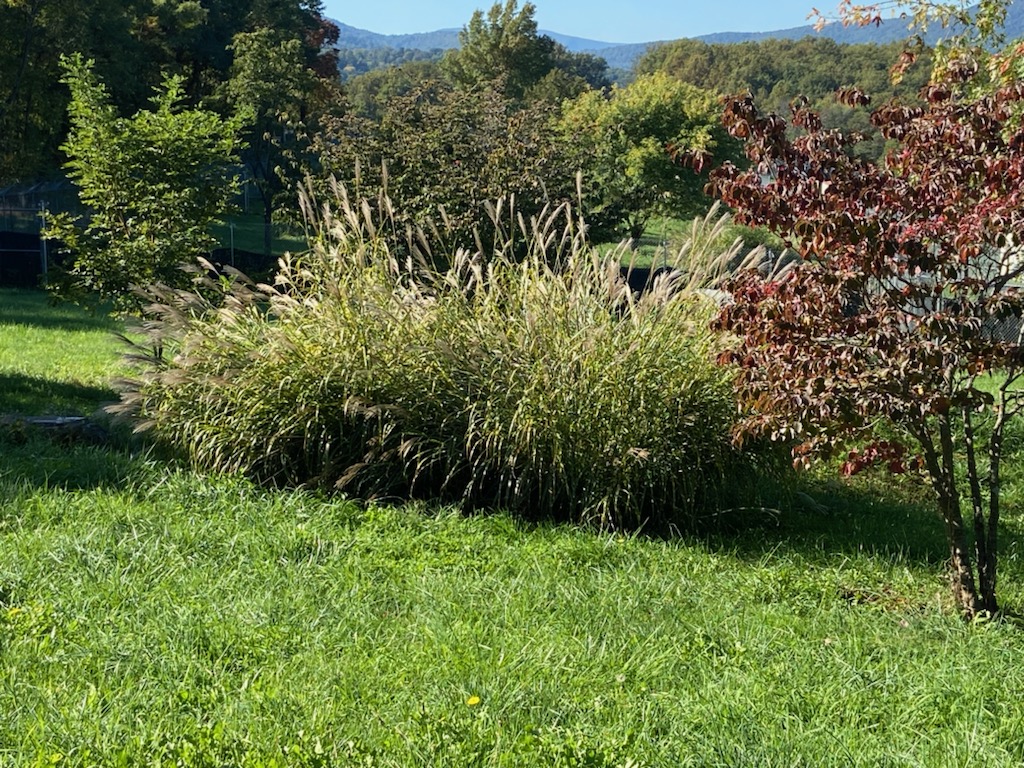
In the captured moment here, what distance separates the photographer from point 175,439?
591 cm

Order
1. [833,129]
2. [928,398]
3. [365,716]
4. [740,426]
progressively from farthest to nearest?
[740,426]
[833,129]
[928,398]
[365,716]

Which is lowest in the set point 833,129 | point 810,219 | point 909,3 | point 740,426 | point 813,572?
point 813,572

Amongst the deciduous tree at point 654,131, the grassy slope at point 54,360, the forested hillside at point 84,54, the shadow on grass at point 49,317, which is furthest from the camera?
the deciduous tree at point 654,131

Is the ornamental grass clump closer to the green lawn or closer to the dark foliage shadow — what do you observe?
the dark foliage shadow

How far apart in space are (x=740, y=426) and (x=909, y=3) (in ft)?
22.5

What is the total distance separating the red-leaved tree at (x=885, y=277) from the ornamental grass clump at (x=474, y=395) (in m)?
1.19

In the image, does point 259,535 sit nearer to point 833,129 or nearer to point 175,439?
point 175,439

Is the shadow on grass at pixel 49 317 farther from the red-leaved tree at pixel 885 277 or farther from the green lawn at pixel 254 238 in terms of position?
the green lawn at pixel 254 238

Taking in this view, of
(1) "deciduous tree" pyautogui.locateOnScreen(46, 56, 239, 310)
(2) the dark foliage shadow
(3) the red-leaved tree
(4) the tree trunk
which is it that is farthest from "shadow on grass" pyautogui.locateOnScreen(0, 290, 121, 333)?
(4) the tree trunk

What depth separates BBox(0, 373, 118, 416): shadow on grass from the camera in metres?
7.82

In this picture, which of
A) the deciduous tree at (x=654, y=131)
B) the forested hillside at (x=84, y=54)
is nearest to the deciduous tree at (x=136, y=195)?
the forested hillside at (x=84, y=54)

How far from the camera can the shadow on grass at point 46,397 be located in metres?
7.82

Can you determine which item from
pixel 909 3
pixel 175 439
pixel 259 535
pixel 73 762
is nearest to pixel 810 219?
pixel 259 535

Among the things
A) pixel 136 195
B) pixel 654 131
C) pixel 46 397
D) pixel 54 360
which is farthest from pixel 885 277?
pixel 654 131
